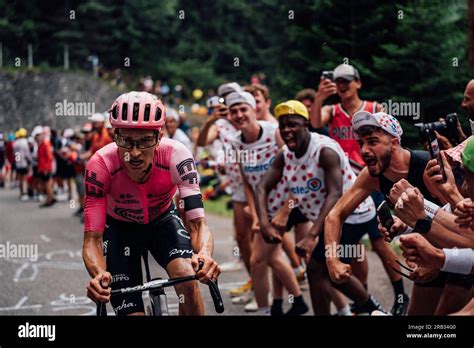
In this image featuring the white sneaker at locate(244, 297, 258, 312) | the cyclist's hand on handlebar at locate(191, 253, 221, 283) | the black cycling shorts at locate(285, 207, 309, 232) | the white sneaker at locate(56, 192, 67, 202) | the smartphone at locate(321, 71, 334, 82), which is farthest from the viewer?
the white sneaker at locate(56, 192, 67, 202)

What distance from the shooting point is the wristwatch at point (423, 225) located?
431cm

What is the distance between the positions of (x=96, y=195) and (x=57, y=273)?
6.29 meters

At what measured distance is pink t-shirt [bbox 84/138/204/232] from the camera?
5254 millimetres

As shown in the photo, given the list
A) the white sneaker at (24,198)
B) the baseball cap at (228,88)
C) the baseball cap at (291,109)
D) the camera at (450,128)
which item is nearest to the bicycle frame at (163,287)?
the camera at (450,128)

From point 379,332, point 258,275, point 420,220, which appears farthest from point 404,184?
point 258,275

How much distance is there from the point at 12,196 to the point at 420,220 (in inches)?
918

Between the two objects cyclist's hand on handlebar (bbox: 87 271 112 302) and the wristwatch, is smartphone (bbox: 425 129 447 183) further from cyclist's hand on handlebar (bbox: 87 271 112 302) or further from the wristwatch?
cyclist's hand on handlebar (bbox: 87 271 112 302)

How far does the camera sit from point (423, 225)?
4320 millimetres

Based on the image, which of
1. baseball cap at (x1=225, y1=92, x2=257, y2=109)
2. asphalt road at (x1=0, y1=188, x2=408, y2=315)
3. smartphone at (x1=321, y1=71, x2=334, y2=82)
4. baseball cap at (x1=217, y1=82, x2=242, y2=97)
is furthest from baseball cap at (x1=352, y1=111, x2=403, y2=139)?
asphalt road at (x1=0, y1=188, x2=408, y2=315)

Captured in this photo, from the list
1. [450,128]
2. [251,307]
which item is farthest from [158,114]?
[251,307]

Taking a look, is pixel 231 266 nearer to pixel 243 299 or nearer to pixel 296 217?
pixel 243 299

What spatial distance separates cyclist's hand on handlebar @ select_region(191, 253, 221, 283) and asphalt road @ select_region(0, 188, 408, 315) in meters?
3.69

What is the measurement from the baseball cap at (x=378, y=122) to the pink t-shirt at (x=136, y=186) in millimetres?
1166

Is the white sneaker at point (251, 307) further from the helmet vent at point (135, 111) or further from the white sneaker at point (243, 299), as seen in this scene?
the helmet vent at point (135, 111)
